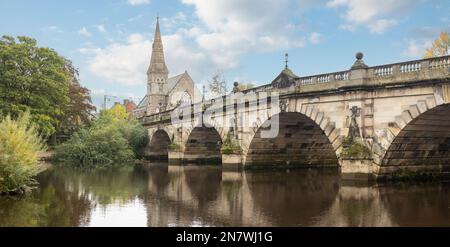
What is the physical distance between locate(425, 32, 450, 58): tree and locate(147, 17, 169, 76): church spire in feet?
159

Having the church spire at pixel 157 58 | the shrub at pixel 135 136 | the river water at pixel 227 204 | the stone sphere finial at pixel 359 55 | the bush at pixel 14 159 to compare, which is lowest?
the river water at pixel 227 204

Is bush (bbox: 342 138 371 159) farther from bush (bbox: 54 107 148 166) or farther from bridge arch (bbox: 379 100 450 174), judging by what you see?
bush (bbox: 54 107 148 166)

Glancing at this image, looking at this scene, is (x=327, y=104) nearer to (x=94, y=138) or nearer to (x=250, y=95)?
(x=250, y=95)

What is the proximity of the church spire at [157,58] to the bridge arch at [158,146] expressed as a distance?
37.2 metres

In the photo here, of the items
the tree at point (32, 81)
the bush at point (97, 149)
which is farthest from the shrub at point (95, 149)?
the tree at point (32, 81)

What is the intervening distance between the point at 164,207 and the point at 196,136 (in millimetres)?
24120

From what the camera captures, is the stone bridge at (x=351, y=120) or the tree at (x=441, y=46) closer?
the stone bridge at (x=351, y=120)

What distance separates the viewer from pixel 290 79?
88.1ft

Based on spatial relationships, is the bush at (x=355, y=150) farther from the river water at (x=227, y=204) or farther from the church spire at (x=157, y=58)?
the church spire at (x=157, y=58)

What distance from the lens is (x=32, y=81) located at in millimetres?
38156

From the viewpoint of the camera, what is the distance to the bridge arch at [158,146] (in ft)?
155

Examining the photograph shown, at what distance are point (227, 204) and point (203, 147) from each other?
24.4 meters

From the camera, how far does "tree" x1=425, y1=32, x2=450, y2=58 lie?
45.6 metres
